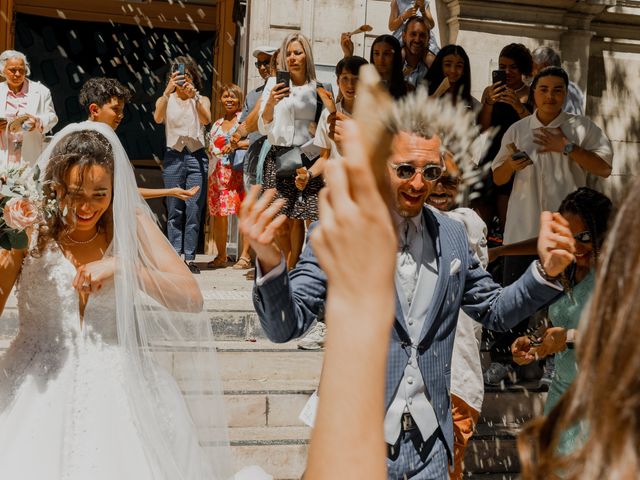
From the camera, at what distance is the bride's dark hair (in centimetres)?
438

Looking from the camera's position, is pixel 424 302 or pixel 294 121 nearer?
pixel 424 302

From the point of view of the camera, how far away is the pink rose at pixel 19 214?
4.02 m

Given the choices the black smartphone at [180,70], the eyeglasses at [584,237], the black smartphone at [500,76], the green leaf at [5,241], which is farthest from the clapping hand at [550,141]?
the green leaf at [5,241]

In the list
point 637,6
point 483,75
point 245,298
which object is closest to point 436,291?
point 245,298

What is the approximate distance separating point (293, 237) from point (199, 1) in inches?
238

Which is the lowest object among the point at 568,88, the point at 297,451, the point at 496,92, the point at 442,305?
the point at 297,451

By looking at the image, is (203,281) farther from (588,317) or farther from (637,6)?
(588,317)

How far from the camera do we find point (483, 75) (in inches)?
387

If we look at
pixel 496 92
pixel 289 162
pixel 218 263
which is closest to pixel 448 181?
pixel 496 92

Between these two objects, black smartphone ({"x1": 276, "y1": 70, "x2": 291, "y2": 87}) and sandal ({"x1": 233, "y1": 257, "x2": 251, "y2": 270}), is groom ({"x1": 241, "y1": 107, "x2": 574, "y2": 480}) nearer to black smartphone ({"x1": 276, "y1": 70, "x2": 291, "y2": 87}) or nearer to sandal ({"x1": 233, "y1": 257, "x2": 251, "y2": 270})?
black smartphone ({"x1": 276, "y1": 70, "x2": 291, "y2": 87})

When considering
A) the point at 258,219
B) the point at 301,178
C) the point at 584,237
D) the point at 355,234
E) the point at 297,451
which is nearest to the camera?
the point at 355,234

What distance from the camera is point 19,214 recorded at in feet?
13.2

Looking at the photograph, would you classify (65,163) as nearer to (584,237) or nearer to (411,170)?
(411,170)

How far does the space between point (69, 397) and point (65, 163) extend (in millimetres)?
1050
